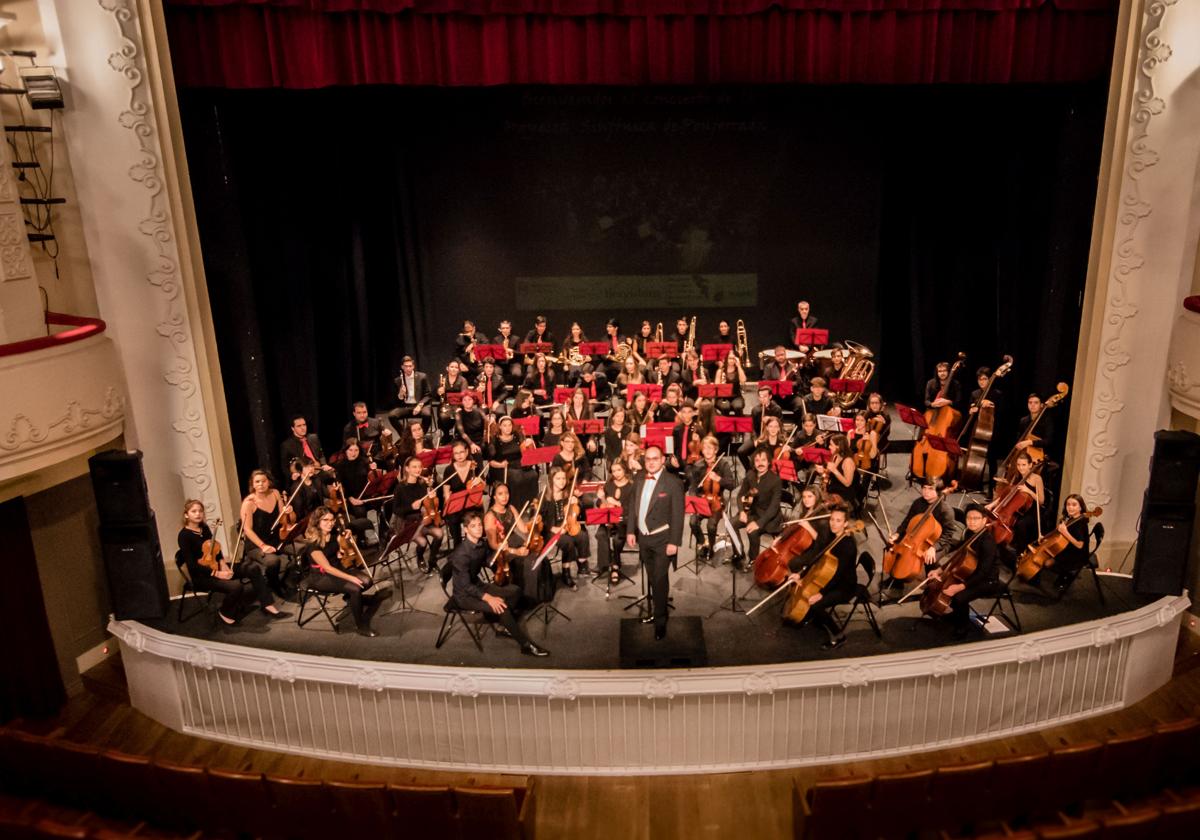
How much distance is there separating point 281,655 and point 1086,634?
5.50 metres

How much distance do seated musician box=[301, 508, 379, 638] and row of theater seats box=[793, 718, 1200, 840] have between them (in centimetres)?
341

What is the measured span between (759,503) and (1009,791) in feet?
9.72

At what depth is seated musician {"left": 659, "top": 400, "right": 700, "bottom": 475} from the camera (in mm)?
8531

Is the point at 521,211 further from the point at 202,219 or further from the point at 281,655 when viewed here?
the point at 281,655

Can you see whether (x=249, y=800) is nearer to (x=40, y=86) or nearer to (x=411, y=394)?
(x=411, y=394)

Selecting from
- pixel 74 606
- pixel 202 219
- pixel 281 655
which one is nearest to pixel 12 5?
pixel 202 219

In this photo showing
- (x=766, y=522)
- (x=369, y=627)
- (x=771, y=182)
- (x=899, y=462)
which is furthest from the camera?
(x=771, y=182)

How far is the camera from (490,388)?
9.72m

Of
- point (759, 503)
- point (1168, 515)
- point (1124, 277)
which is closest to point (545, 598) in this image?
point (759, 503)

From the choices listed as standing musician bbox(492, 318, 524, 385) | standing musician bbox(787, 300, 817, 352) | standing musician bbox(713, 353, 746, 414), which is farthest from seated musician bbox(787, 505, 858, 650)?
standing musician bbox(492, 318, 524, 385)

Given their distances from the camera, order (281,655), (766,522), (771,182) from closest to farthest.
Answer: (281,655) → (766,522) → (771,182)

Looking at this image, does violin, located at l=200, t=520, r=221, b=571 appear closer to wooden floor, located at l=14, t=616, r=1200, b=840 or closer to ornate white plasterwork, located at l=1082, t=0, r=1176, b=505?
wooden floor, located at l=14, t=616, r=1200, b=840

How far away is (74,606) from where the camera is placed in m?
7.86

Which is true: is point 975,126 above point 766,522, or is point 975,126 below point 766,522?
above
